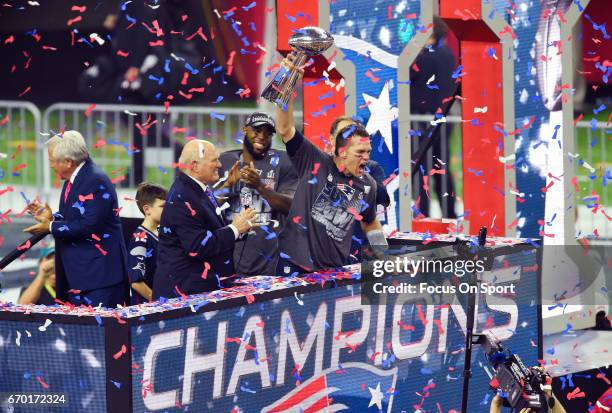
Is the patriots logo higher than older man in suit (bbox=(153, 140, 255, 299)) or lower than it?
lower

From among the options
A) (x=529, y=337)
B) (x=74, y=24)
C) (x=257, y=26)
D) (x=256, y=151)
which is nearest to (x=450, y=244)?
(x=529, y=337)

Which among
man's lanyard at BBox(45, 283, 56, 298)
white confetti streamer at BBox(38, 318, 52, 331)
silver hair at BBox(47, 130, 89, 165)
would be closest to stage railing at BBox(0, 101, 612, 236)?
man's lanyard at BBox(45, 283, 56, 298)

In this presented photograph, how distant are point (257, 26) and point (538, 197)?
7981mm

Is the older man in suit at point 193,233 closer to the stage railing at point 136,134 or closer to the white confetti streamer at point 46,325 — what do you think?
the white confetti streamer at point 46,325

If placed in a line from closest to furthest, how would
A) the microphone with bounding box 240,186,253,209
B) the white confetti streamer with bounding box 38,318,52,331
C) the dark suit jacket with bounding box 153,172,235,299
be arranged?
the white confetti streamer with bounding box 38,318,52,331
the dark suit jacket with bounding box 153,172,235,299
the microphone with bounding box 240,186,253,209

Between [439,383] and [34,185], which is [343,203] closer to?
[439,383]

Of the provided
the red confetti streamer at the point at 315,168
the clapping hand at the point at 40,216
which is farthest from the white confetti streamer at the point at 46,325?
the red confetti streamer at the point at 315,168

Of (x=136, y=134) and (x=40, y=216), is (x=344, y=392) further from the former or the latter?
(x=136, y=134)

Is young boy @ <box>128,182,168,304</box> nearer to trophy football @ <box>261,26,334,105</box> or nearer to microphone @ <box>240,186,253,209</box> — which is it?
microphone @ <box>240,186,253,209</box>

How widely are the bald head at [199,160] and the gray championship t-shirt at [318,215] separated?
64cm

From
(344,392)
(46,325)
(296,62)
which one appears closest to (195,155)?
(296,62)

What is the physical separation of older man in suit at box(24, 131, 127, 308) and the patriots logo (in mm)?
1526

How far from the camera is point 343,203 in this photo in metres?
9.13

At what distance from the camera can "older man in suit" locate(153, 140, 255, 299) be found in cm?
836
